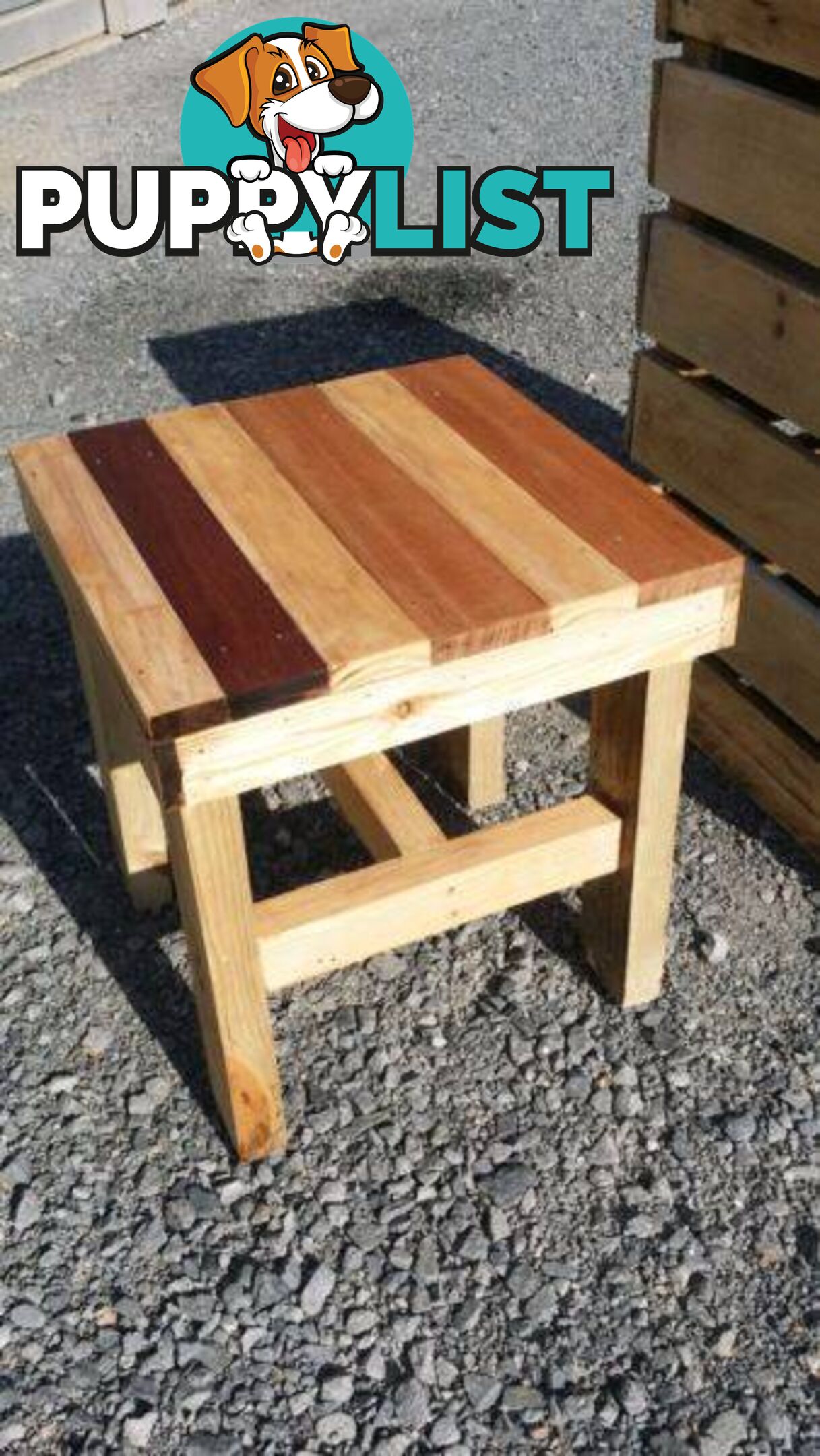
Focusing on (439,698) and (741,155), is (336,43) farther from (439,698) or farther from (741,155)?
(439,698)

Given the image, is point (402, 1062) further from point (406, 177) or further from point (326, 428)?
point (406, 177)

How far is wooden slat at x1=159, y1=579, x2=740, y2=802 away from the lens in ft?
5.46

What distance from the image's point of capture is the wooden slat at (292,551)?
169cm

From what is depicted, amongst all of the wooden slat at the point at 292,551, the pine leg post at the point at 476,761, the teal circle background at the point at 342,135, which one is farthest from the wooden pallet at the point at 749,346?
the teal circle background at the point at 342,135

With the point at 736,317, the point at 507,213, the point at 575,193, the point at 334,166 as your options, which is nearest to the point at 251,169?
the point at 334,166

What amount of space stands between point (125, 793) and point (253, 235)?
358 cm

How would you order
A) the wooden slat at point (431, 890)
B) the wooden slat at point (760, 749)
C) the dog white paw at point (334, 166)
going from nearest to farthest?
the wooden slat at point (431, 890), the wooden slat at point (760, 749), the dog white paw at point (334, 166)

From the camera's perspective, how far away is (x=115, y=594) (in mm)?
1814

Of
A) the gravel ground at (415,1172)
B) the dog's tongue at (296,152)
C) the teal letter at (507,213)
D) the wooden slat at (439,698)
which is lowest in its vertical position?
the gravel ground at (415,1172)

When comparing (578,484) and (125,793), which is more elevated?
(578,484)

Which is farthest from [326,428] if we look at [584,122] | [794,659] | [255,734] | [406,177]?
[584,122]

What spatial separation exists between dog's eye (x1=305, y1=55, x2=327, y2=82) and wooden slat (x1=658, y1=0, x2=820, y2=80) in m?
4.15

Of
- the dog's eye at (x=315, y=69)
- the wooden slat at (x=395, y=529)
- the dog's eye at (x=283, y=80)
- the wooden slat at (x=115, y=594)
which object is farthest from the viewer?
the dog's eye at (x=315, y=69)

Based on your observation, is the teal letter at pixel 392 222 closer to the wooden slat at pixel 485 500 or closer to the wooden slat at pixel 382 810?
the wooden slat at pixel 485 500
